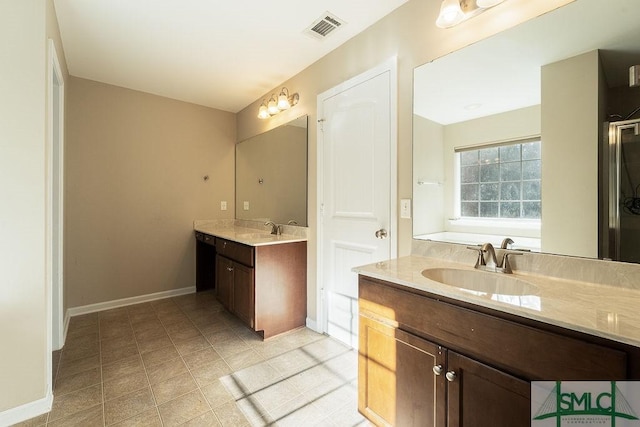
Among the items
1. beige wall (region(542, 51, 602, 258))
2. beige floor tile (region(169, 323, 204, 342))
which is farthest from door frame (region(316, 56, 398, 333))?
beige floor tile (region(169, 323, 204, 342))

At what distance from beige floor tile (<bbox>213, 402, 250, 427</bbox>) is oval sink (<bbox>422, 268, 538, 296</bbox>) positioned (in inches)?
48.9

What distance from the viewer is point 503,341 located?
904 millimetres

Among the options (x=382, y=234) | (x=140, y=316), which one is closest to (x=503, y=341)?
(x=382, y=234)

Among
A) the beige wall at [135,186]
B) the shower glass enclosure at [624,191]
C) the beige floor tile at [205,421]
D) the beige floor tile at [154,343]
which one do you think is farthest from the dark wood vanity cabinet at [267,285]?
the shower glass enclosure at [624,191]

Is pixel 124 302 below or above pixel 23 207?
below

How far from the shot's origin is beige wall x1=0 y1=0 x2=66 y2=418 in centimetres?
146

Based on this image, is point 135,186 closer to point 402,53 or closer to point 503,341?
point 402,53

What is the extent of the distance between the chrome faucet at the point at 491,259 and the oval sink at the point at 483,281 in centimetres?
4

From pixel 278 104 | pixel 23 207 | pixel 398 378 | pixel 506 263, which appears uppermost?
pixel 278 104

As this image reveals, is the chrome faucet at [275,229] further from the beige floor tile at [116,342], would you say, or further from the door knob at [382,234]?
the beige floor tile at [116,342]

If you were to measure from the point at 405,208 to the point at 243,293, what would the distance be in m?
1.62

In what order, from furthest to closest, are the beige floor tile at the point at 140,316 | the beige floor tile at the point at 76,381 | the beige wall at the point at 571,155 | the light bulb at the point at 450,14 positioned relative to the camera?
the beige floor tile at the point at 140,316, the beige floor tile at the point at 76,381, the light bulb at the point at 450,14, the beige wall at the point at 571,155

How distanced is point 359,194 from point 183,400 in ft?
5.76

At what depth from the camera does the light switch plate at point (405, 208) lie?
181 centimetres
